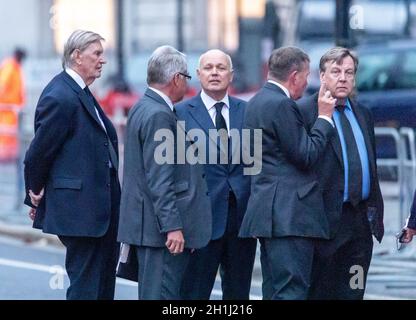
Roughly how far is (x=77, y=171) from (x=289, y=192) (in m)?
1.32

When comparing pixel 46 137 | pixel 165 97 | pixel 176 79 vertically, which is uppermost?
pixel 176 79

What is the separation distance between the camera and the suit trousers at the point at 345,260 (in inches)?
344

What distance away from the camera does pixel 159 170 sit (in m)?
8.51

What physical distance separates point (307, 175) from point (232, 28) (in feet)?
122

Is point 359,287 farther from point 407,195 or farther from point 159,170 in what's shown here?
point 407,195

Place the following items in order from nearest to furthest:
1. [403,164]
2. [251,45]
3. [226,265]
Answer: [226,265] → [403,164] → [251,45]

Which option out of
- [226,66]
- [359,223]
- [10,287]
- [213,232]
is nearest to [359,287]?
[359,223]

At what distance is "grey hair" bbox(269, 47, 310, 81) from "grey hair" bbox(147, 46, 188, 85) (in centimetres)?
53

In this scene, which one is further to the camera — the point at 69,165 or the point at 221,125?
the point at 221,125

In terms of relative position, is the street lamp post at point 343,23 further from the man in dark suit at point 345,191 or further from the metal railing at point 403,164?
the man in dark suit at point 345,191

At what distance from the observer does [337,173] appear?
869cm

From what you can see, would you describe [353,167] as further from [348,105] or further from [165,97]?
[165,97]

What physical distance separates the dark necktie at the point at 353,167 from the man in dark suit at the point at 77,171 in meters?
1.44

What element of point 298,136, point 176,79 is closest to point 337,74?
point 298,136
